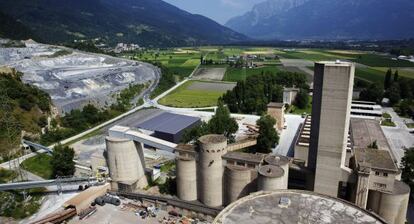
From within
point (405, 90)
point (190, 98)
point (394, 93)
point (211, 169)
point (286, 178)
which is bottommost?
point (190, 98)

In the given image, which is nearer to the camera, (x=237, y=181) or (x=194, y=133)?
(x=237, y=181)

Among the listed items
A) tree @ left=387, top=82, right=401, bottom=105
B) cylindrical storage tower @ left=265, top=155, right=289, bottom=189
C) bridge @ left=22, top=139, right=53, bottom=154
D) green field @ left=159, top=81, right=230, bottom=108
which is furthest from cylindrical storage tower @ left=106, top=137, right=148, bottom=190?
tree @ left=387, top=82, right=401, bottom=105

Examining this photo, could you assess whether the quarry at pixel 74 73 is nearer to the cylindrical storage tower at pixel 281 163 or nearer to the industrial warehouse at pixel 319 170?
the industrial warehouse at pixel 319 170

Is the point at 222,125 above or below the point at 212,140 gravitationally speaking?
below

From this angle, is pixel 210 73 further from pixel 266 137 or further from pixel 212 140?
pixel 212 140

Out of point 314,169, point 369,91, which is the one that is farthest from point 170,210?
point 369,91

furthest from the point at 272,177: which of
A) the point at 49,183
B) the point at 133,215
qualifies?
the point at 49,183

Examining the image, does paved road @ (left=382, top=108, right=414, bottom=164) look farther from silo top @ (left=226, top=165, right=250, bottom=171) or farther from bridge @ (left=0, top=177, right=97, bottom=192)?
bridge @ (left=0, top=177, right=97, bottom=192)
